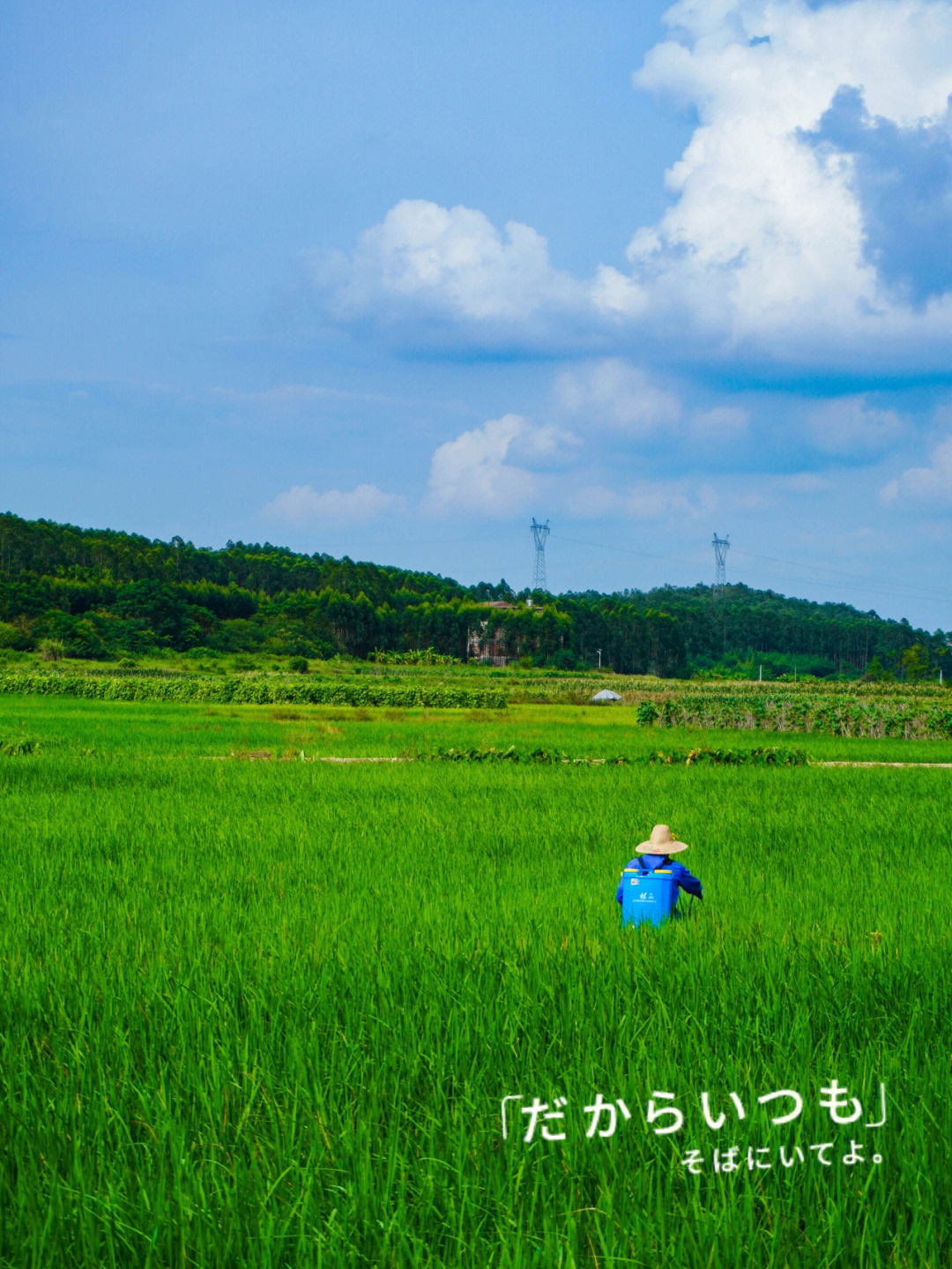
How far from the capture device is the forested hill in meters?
89.1

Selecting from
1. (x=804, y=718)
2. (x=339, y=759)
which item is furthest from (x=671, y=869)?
(x=804, y=718)

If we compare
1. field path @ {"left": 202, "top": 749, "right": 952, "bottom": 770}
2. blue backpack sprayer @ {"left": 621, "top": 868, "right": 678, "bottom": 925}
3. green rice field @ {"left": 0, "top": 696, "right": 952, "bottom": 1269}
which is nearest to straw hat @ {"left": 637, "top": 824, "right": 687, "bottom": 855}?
blue backpack sprayer @ {"left": 621, "top": 868, "right": 678, "bottom": 925}

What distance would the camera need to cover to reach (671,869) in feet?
15.3

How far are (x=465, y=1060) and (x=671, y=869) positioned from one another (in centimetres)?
192

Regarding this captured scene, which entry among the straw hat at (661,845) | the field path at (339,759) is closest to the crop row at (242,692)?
the field path at (339,759)

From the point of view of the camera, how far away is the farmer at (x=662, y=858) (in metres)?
4.48

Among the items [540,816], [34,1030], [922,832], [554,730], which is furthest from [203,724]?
[34,1030]

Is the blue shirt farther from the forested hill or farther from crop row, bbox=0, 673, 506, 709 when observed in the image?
the forested hill

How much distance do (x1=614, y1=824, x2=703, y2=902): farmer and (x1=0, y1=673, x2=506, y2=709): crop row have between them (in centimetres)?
3739

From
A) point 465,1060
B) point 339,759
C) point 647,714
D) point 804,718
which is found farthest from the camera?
point 647,714

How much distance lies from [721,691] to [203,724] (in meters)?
41.3

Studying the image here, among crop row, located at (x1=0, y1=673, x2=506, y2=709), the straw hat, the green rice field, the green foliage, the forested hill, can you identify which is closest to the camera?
the green rice field

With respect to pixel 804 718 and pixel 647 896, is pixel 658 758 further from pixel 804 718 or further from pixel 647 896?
pixel 804 718

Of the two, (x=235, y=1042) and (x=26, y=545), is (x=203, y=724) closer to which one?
(x=235, y=1042)
